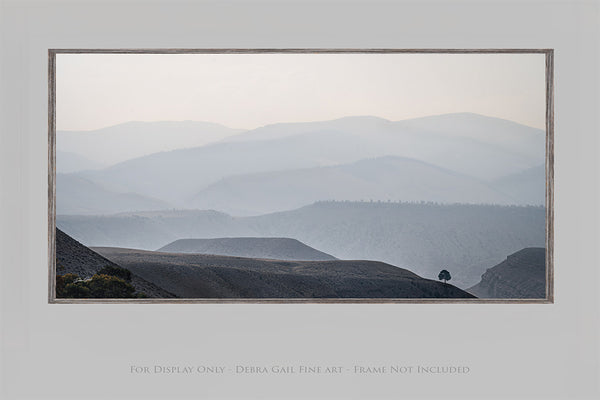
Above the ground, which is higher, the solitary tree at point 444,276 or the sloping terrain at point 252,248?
the sloping terrain at point 252,248

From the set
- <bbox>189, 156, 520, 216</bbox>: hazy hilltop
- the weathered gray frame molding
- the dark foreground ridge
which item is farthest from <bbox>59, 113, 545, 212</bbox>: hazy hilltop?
the dark foreground ridge

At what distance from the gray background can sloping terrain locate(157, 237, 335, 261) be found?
0.37 m

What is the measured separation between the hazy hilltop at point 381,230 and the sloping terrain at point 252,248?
0.04m

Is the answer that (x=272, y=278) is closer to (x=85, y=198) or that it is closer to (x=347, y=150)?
(x=347, y=150)

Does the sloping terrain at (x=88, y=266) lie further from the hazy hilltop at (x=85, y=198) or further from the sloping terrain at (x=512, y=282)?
the sloping terrain at (x=512, y=282)

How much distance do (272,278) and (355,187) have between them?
879 mm

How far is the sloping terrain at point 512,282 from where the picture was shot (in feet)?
16.9

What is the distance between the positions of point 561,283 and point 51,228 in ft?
12.0

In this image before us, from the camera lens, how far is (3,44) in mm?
5117

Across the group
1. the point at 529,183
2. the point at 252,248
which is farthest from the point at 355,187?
the point at 529,183
